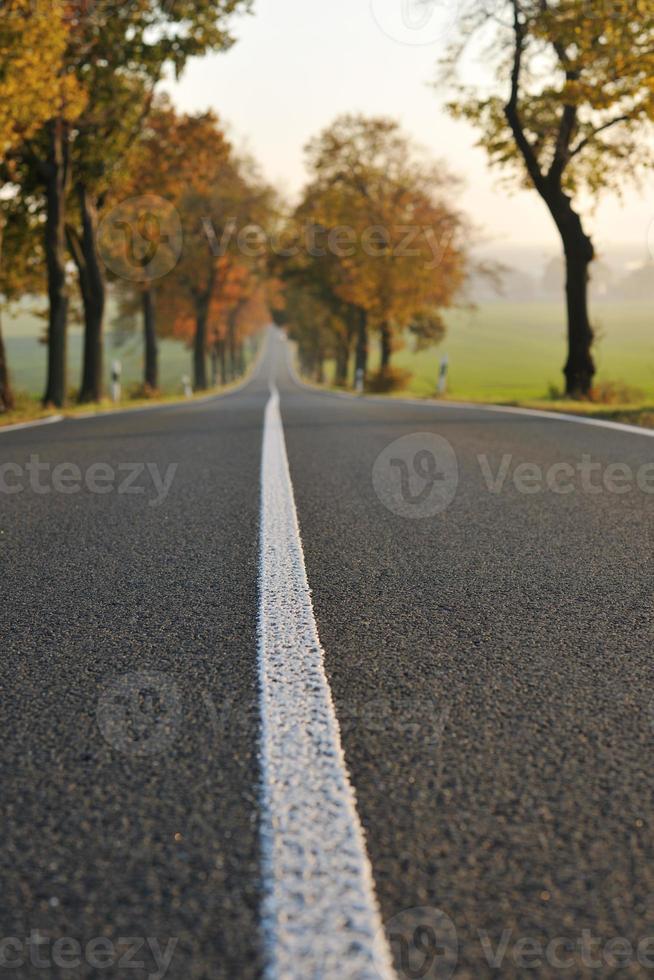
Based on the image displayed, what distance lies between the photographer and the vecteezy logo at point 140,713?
2146 mm

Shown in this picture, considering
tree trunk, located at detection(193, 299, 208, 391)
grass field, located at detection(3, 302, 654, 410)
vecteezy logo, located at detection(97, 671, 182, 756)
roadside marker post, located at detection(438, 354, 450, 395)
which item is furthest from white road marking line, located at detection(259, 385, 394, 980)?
tree trunk, located at detection(193, 299, 208, 391)

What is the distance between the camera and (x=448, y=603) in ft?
11.0

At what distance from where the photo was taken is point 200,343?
46.5 meters

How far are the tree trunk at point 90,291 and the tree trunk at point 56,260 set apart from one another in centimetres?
198

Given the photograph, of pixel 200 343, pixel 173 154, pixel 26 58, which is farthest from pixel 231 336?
pixel 26 58

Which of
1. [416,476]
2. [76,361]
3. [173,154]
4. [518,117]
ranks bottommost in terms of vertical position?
[416,476]

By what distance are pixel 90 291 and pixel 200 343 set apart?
73.5ft

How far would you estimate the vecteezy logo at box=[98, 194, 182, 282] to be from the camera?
25.7 metres

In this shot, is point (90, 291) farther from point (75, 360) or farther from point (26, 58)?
point (75, 360)

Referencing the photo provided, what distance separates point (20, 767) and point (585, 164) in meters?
19.9

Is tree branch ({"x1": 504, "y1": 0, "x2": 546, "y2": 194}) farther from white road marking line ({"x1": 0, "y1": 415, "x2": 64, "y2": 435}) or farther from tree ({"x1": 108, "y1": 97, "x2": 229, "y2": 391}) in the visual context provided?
white road marking line ({"x1": 0, "y1": 415, "x2": 64, "y2": 435})

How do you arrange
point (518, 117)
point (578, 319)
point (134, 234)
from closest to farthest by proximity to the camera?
1. point (518, 117)
2. point (578, 319)
3. point (134, 234)

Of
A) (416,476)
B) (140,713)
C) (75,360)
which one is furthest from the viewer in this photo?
(75,360)

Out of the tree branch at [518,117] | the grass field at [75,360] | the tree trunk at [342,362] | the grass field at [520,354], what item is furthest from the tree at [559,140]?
the grass field at [75,360]
